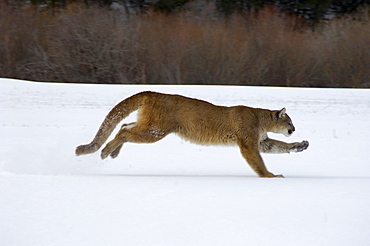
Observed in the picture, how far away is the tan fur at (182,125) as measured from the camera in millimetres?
7082

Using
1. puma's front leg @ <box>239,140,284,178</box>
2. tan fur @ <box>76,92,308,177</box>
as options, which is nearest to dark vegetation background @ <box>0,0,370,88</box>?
tan fur @ <box>76,92,308,177</box>

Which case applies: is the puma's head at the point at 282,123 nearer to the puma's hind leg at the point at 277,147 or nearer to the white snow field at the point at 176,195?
the puma's hind leg at the point at 277,147

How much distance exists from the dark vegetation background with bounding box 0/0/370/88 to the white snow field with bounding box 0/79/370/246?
46.0ft

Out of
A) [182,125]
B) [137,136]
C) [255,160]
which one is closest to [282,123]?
[255,160]

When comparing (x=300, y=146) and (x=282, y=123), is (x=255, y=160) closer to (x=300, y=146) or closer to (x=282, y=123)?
(x=300, y=146)

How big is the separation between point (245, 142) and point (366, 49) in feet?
59.0

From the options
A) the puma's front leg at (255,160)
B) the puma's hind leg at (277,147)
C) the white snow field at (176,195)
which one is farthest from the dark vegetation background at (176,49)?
the puma's front leg at (255,160)

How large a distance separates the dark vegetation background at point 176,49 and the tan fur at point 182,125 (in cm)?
1597

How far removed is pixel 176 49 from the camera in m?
23.5

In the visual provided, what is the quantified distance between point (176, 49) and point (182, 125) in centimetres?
1656

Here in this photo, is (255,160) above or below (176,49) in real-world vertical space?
above

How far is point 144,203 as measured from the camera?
197 inches

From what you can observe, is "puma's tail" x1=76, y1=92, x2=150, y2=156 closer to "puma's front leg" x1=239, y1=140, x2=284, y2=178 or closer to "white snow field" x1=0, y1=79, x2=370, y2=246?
"white snow field" x1=0, y1=79, x2=370, y2=246

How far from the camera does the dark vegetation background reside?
23375mm
